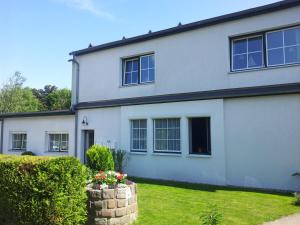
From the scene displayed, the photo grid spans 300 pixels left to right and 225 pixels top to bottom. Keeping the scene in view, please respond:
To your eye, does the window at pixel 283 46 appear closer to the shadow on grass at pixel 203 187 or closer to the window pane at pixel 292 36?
the window pane at pixel 292 36

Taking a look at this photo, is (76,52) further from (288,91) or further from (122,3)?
(288,91)

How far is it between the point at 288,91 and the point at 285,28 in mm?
2503

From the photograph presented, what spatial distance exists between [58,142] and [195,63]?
10112 millimetres

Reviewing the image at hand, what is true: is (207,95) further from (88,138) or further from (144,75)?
(88,138)

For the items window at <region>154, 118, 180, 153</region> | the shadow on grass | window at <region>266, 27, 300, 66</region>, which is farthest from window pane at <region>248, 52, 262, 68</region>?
the shadow on grass

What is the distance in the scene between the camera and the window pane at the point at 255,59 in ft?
41.2

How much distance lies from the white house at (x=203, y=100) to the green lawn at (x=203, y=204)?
1277 mm

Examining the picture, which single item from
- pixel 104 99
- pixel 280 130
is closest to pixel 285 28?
pixel 280 130

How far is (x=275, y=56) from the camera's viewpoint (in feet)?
40.1

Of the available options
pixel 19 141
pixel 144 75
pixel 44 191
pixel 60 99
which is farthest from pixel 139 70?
pixel 60 99

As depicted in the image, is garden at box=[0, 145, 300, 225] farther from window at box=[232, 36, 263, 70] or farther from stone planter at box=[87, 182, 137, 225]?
window at box=[232, 36, 263, 70]

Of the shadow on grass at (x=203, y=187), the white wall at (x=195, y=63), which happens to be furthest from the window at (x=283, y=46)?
the shadow on grass at (x=203, y=187)

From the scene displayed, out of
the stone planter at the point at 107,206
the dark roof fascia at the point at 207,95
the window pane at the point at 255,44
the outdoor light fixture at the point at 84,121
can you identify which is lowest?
the stone planter at the point at 107,206

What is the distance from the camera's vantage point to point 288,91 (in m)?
11.3
